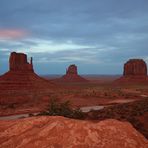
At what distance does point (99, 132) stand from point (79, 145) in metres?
1.24

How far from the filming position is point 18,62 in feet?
272

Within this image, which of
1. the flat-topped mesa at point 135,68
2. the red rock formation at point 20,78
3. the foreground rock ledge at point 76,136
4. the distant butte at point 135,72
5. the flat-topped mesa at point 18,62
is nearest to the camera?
the foreground rock ledge at point 76,136

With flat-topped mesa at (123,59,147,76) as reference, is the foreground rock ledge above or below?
below

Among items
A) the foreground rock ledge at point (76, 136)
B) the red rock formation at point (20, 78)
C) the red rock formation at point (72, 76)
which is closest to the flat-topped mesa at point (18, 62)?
the red rock formation at point (20, 78)

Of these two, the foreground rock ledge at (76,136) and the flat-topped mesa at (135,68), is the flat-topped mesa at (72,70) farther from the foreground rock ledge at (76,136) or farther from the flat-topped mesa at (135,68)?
the foreground rock ledge at (76,136)

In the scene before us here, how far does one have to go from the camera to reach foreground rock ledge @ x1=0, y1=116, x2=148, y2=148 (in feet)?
40.5

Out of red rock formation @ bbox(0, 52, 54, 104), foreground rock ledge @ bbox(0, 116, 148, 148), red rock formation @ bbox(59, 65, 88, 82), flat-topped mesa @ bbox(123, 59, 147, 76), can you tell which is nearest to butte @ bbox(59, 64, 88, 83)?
red rock formation @ bbox(59, 65, 88, 82)

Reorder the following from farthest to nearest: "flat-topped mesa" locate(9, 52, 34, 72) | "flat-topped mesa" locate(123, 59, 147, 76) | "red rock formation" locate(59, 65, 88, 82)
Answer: "red rock formation" locate(59, 65, 88, 82)
"flat-topped mesa" locate(123, 59, 147, 76)
"flat-topped mesa" locate(9, 52, 34, 72)

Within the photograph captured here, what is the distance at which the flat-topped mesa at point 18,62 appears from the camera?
81875 millimetres

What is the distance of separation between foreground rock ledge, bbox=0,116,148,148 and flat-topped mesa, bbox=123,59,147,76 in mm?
111546

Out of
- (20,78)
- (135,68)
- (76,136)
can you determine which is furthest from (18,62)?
(76,136)

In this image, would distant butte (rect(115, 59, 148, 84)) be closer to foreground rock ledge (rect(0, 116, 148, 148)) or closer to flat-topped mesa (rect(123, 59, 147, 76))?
flat-topped mesa (rect(123, 59, 147, 76))

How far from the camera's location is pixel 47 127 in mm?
13219

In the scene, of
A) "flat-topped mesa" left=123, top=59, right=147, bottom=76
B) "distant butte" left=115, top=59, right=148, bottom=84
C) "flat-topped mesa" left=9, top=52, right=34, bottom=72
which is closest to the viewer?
"flat-topped mesa" left=9, top=52, right=34, bottom=72
